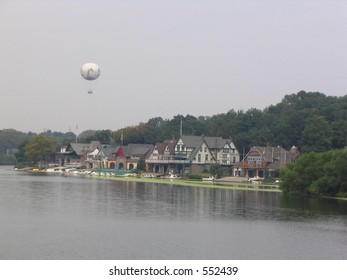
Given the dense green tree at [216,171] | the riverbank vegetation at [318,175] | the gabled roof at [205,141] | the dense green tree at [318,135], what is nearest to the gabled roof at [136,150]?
the gabled roof at [205,141]

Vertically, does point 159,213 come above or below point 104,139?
below

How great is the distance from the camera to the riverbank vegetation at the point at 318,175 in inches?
2530

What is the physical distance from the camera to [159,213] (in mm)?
46656

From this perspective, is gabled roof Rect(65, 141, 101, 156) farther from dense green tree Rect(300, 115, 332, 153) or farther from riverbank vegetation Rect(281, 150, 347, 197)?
riverbank vegetation Rect(281, 150, 347, 197)

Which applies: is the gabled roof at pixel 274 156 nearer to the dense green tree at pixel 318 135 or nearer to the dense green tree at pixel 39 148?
the dense green tree at pixel 318 135

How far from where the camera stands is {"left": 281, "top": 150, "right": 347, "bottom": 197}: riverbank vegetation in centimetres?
6425

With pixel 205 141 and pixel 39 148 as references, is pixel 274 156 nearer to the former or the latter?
pixel 205 141

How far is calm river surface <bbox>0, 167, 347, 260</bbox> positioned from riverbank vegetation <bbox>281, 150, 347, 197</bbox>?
184 inches

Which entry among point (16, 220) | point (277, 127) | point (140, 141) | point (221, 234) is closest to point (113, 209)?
point (16, 220)

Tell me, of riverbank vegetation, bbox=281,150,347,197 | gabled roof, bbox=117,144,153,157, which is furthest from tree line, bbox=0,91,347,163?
riverbank vegetation, bbox=281,150,347,197

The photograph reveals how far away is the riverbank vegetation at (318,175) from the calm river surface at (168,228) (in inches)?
184

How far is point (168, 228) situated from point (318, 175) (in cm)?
3291

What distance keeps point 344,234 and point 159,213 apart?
1421 cm
